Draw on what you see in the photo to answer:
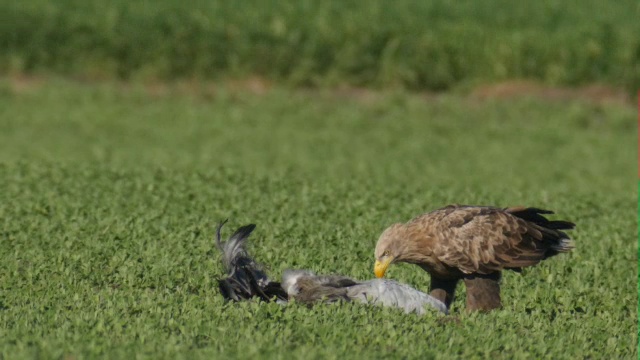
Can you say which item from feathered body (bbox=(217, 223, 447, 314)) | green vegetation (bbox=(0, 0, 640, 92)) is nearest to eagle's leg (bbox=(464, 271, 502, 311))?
feathered body (bbox=(217, 223, 447, 314))

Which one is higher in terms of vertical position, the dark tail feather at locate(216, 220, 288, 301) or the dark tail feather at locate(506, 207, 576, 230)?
the dark tail feather at locate(506, 207, 576, 230)

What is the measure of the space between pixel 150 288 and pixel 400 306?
2.04m

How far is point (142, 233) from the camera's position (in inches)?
454

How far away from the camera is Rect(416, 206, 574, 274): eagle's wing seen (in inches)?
379

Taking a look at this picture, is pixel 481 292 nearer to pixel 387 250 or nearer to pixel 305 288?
pixel 387 250

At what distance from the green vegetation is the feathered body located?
55.0 feet

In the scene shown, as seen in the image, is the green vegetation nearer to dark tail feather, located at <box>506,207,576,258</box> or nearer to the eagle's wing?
dark tail feather, located at <box>506,207,576,258</box>

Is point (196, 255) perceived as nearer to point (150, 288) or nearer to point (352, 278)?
point (150, 288)

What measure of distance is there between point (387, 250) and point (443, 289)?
0.61 metres

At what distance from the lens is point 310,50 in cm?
2636

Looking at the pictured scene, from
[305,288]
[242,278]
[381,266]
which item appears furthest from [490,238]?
[242,278]

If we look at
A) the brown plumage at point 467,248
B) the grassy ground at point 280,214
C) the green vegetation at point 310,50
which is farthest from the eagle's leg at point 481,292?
the green vegetation at point 310,50

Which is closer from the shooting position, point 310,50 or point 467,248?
point 467,248

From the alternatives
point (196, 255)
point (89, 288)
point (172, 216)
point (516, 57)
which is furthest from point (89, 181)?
point (516, 57)
